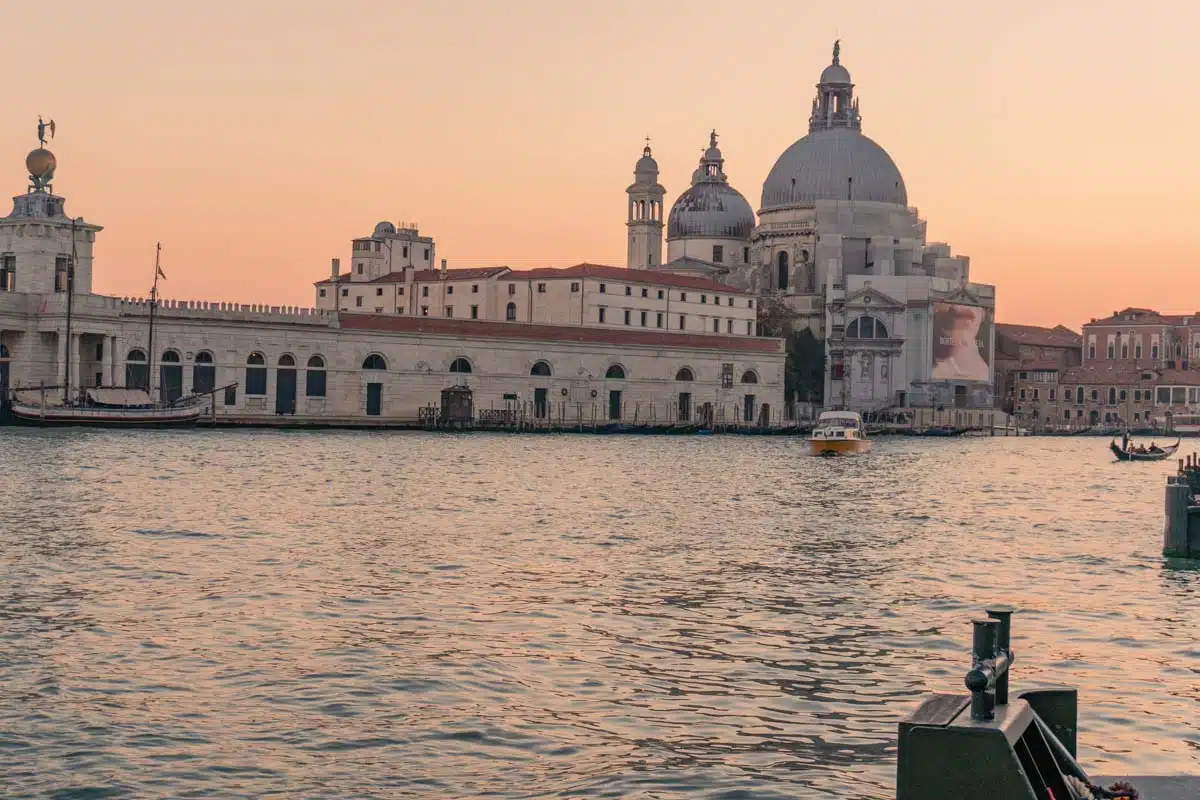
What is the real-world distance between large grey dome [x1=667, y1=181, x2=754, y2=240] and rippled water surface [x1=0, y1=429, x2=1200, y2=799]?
280 ft

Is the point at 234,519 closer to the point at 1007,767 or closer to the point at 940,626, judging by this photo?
the point at 940,626

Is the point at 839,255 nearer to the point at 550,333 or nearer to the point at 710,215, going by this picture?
the point at 710,215

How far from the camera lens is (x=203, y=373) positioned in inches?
2918

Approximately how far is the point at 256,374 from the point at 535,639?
63.0m

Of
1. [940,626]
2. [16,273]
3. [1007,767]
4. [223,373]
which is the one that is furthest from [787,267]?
[1007,767]

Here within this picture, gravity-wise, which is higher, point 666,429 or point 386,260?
point 386,260

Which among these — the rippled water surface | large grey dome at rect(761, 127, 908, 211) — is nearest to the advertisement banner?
large grey dome at rect(761, 127, 908, 211)

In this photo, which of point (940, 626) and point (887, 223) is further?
point (887, 223)

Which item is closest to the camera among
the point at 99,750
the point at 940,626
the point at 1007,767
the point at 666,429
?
the point at 1007,767

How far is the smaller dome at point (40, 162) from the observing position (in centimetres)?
7006

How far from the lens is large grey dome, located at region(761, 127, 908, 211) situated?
360 ft

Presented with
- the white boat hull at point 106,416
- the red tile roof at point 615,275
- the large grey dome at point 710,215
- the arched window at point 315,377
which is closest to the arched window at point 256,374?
the arched window at point 315,377

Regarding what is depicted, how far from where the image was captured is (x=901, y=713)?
11477mm

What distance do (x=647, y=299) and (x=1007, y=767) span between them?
89629 millimetres
